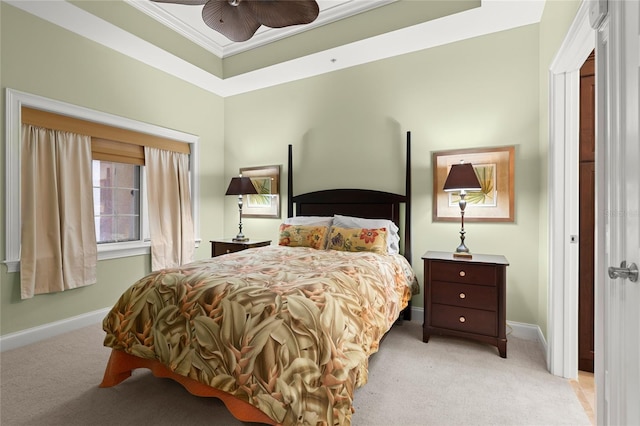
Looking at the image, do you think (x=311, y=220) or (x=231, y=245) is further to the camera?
(x=231, y=245)

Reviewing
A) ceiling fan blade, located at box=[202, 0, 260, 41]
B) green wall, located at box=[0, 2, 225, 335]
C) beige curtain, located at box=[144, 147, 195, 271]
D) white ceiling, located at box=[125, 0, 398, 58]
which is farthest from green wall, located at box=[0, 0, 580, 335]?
ceiling fan blade, located at box=[202, 0, 260, 41]

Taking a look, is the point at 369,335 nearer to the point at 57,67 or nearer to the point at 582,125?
the point at 582,125

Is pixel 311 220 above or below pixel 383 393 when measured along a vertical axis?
above

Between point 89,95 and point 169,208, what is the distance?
141 cm

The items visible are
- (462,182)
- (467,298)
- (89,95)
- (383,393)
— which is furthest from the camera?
(89,95)

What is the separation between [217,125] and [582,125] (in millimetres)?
4117

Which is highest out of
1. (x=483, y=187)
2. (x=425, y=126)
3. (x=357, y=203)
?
(x=425, y=126)

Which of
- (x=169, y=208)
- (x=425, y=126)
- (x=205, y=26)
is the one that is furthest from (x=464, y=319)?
(x=205, y=26)

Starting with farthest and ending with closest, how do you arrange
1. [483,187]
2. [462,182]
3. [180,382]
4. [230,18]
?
1. [483,187]
2. [462,182]
3. [230,18]
4. [180,382]

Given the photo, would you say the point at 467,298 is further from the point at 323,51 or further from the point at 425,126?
the point at 323,51

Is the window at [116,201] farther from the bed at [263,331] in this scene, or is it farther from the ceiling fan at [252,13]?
the ceiling fan at [252,13]

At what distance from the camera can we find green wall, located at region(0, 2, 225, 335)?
8.61ft

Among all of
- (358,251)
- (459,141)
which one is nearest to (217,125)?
(358,251)

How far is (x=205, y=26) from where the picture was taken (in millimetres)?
3523
